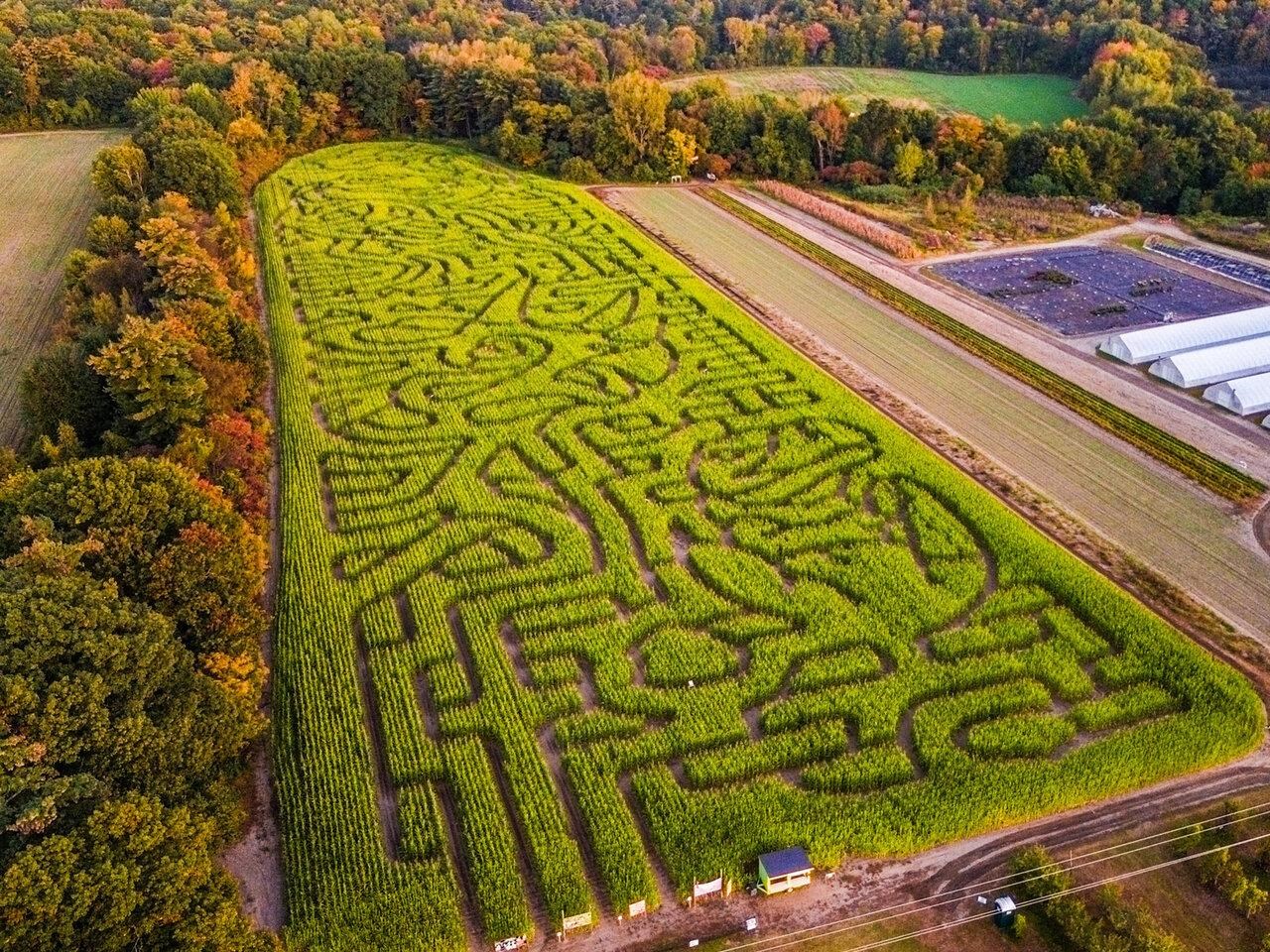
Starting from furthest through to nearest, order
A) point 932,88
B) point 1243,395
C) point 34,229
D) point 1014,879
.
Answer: point 932,88 → point 34,229 → point 1243,395 → point 1014,879

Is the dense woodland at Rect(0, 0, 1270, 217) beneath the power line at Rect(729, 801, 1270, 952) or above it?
above

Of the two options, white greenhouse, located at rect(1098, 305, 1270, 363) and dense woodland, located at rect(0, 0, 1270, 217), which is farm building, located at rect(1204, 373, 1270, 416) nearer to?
white greenhouse, located at rect(1098, 305, 1270, 363)

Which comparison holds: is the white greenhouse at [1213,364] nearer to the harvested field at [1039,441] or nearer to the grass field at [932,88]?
the harvested field at [1039,441]

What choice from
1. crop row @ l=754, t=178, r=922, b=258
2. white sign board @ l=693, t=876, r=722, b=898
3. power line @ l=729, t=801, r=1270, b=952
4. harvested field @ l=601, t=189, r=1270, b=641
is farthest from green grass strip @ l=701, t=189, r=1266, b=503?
white sign board @ l=693, t=876, r=722, b=898

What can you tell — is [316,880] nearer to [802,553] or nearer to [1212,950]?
[802,553]

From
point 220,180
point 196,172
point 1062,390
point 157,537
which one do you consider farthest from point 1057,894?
point 220,180

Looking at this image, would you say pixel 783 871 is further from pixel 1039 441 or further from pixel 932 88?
pixel 932 88

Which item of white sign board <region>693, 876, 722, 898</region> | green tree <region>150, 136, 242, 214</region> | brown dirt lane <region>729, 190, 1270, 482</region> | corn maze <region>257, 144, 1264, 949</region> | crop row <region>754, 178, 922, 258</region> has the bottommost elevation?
white sign board <region>693, 876, 722, 898</region>

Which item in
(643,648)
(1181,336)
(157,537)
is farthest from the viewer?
(1181,336)
